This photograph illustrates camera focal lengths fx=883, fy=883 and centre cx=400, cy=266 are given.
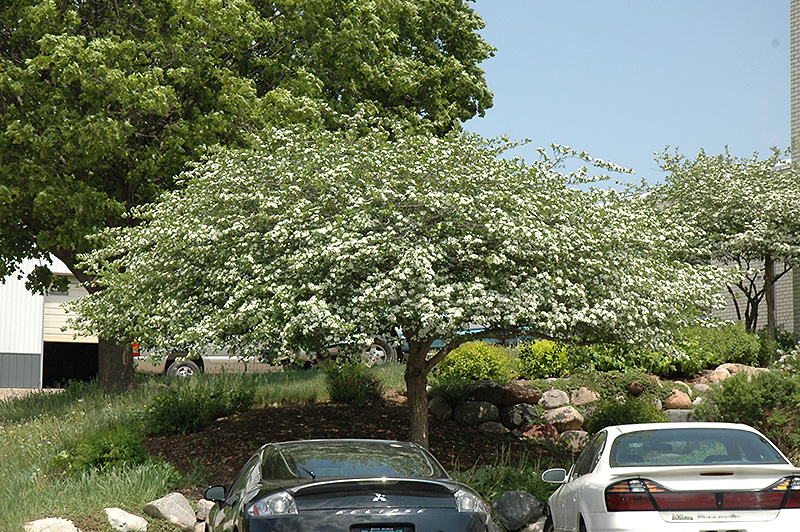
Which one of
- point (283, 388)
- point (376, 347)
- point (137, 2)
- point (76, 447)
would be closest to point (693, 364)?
point (283, 388)

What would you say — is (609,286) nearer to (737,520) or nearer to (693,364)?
(737,520)

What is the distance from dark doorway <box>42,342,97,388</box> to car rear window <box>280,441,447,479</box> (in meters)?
27.3

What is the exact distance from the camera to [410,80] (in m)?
19.8

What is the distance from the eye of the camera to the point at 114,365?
1853 centimetres

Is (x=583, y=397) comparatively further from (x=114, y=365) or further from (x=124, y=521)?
(x=124, y=521)

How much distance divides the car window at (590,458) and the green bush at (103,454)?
20.0 feet

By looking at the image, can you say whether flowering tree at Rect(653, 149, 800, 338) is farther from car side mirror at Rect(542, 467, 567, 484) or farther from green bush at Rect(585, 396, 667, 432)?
car side mirror at Rect(542, 467, 567, 484)

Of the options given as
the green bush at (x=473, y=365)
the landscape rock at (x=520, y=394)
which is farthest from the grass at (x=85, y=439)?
the landscape rock at (x=520, y=394)

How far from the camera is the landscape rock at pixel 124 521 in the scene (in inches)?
369

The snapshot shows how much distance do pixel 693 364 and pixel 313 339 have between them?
10.8 m

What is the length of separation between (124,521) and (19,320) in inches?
943

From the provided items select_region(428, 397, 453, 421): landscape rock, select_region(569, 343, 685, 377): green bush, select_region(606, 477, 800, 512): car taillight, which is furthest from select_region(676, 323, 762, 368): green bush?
select_region(606, 477, 800, 512): car taillight

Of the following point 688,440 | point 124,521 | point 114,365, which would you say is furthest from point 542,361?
point 688,440

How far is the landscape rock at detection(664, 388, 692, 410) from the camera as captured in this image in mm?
16750
